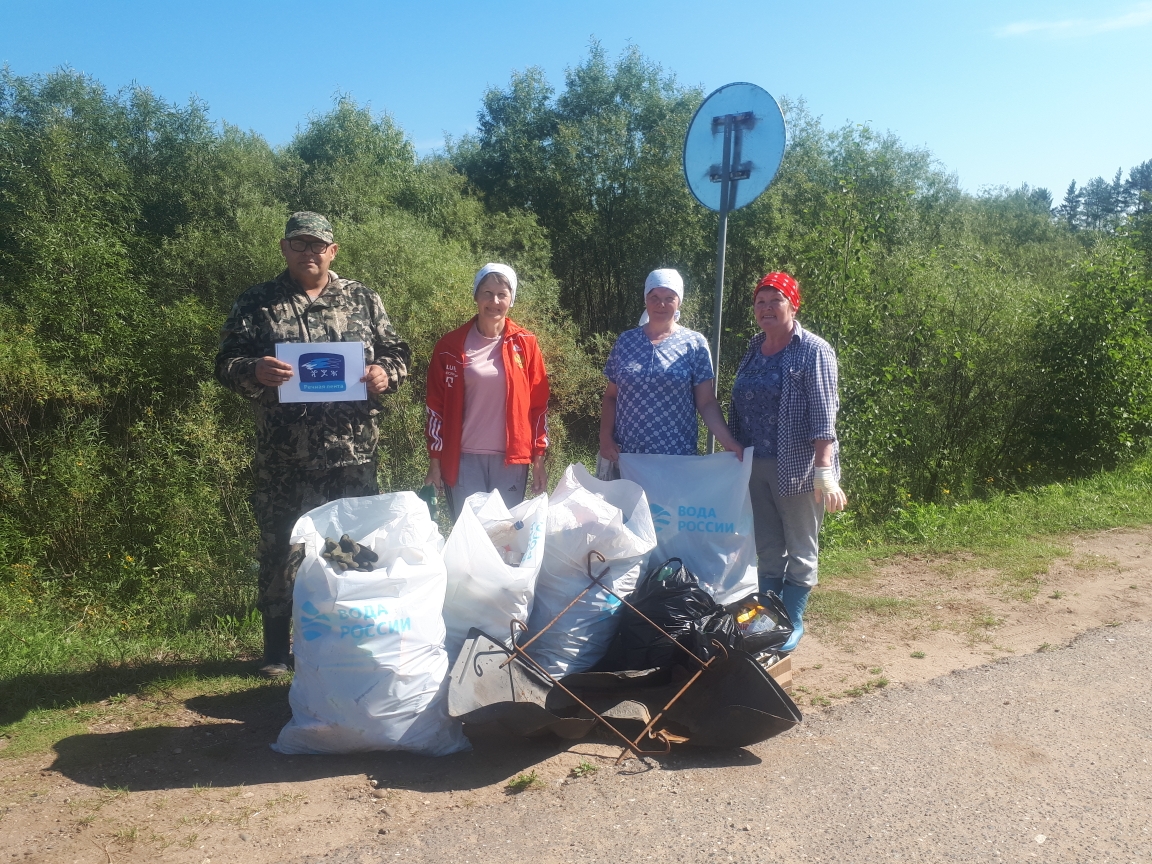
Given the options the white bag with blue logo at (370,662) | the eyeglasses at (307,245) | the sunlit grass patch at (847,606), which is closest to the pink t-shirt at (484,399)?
the eyeglasses at (307,245)

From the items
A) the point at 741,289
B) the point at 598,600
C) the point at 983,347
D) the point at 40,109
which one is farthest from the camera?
the point at 741,289

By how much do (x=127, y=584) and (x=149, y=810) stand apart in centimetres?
471

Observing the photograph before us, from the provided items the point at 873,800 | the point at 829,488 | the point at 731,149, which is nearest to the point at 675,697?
the point at 873,800

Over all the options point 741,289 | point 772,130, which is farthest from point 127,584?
point 741,289

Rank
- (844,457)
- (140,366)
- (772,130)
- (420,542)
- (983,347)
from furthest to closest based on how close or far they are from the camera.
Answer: (983,347) < (140,366) < (844,457) < (772,130) < (420,542)

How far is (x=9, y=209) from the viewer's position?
1314 cm

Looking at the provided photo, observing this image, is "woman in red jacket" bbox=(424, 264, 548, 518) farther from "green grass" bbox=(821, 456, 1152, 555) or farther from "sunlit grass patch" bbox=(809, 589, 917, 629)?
"green grass" bbox=(821, 456, 1152, 555)

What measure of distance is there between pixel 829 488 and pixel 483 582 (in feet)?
5.42

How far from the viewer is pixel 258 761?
10.4 ft

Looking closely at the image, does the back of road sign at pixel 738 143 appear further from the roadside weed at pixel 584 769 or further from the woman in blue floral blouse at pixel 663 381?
the roadside weed at pixel 584 769

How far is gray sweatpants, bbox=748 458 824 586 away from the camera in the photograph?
4.12 meters

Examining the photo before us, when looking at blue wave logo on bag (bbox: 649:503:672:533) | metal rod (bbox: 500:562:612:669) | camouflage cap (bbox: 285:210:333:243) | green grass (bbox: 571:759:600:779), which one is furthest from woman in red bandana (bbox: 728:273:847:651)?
camouflage cap (bbox: 285:210:333:243)

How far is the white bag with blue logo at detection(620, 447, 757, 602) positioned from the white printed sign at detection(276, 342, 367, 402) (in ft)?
4.95

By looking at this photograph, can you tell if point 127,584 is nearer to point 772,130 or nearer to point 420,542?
point 420,542
